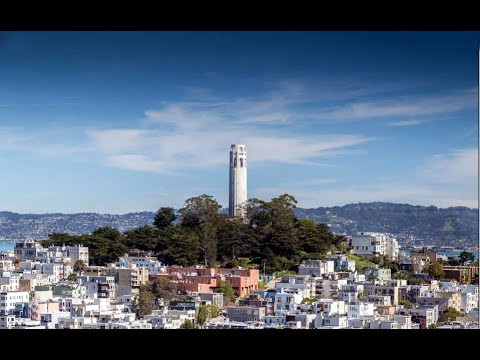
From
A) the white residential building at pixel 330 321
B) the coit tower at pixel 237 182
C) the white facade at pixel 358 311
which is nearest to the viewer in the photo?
the white residential building at pixel 330 321

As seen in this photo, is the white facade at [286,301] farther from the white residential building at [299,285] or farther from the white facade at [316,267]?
the white facade at [316,267]

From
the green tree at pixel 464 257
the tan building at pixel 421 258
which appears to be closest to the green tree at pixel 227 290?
the tan building at pixel 421 258

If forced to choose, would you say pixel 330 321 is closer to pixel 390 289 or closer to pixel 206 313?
pixel 206 313

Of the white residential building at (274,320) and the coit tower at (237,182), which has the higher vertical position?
the coit tower at (237,182)

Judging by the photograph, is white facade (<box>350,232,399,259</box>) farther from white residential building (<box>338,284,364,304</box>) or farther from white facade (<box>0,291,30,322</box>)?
white facade (<box>0,291,30,322</box>)

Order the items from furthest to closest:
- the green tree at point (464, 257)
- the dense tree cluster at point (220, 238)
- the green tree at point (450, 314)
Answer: the green tree at point (464, 257)
the dense tree cluster at point (220, 238)
the green tree at point (450, 314)

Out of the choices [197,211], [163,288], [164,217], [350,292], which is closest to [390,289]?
[350,292]

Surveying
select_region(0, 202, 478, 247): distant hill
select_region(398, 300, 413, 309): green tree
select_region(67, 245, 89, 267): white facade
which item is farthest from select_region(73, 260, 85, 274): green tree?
select_region(398, 300, 413, 309): green tree
